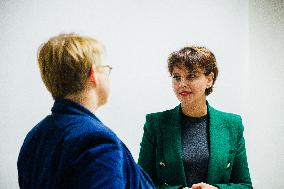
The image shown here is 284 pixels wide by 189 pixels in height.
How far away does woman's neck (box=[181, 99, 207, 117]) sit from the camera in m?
1.62

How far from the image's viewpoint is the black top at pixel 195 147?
1.52 metres

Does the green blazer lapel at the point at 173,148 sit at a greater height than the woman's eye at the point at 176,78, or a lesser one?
lesser

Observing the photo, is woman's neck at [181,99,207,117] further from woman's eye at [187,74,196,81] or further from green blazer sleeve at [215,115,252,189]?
green blazer sleeve at [215,115,252,189]

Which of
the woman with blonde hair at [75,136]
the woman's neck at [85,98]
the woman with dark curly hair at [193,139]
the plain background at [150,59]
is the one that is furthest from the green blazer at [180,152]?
the woman's neck at [85,98]

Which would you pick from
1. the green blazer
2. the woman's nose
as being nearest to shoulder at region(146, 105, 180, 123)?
the green blazer

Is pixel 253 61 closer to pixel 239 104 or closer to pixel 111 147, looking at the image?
pixel 239 104

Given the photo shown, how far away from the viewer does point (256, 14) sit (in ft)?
7.00

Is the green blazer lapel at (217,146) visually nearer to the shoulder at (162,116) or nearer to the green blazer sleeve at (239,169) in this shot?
the green blazer sleeve at (239,169)

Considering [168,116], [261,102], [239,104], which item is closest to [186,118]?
[168,116]

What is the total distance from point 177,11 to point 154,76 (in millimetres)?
445

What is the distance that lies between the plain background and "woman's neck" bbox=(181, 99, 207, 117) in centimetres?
35

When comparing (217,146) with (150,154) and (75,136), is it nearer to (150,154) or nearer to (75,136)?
(150,154)

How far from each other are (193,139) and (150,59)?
0.61 m

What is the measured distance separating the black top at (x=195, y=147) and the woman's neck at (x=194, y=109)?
0.02 metres
